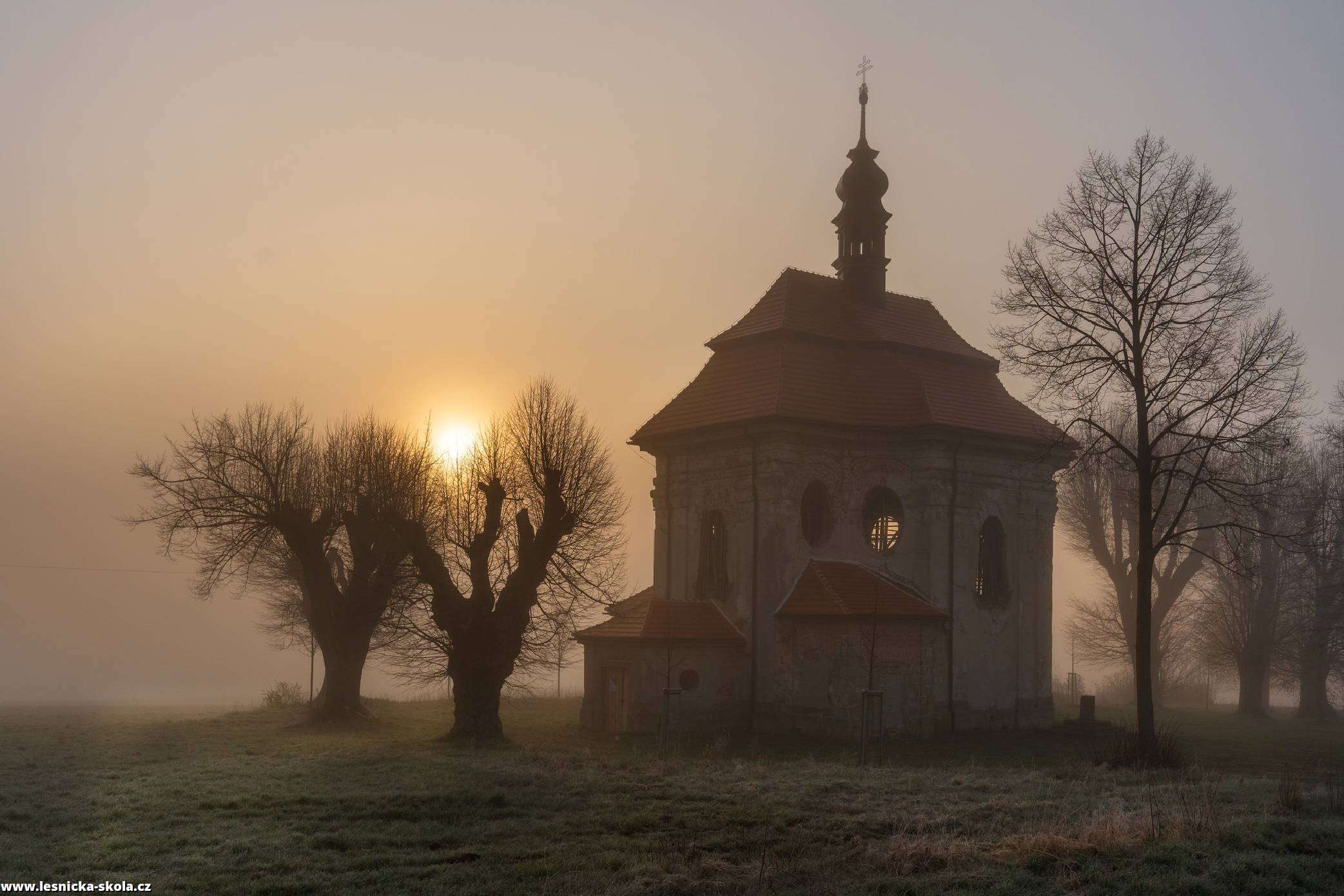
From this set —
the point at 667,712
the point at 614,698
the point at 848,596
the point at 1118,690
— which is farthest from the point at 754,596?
the point at 1118,690

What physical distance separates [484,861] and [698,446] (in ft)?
61.4

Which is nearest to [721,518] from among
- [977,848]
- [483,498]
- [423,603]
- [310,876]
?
[483,498]

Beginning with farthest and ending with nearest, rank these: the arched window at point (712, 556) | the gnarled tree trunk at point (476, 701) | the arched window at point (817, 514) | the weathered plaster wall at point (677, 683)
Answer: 1. the arched window at point (712, 556)
2. the arched window at point (817, 514)
3. the weathered plaster wall at point (677, 683)
4. the gnarled tree trunk at point (476, 701)

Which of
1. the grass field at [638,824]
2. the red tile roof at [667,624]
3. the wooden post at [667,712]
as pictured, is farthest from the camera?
the red tile roof at [667,624]

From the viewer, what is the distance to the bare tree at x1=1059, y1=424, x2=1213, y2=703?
43281mm

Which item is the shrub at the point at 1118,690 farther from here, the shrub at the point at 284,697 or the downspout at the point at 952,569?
the shrub at the point at 284,697

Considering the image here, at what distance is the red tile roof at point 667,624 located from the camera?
2667 cm

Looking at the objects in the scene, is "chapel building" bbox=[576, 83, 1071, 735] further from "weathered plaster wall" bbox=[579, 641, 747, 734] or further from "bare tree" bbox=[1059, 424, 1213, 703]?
"bare tree" bbox=[1059, 424, 1213, 703]

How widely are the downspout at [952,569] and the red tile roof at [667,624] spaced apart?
535 cm

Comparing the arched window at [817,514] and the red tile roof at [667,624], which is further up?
the arched window at [817,514]

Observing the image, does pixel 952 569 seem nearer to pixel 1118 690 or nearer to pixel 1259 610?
pixel 1259 610

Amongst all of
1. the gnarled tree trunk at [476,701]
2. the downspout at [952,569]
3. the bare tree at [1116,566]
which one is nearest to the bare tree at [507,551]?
the gnarled tree trunk at [476,701]

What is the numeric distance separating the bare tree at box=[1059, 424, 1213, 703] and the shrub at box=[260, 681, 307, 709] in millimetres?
30442

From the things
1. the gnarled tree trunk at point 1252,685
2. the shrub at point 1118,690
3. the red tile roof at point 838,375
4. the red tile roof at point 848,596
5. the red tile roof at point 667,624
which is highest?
the red tile roof at point 838,375
